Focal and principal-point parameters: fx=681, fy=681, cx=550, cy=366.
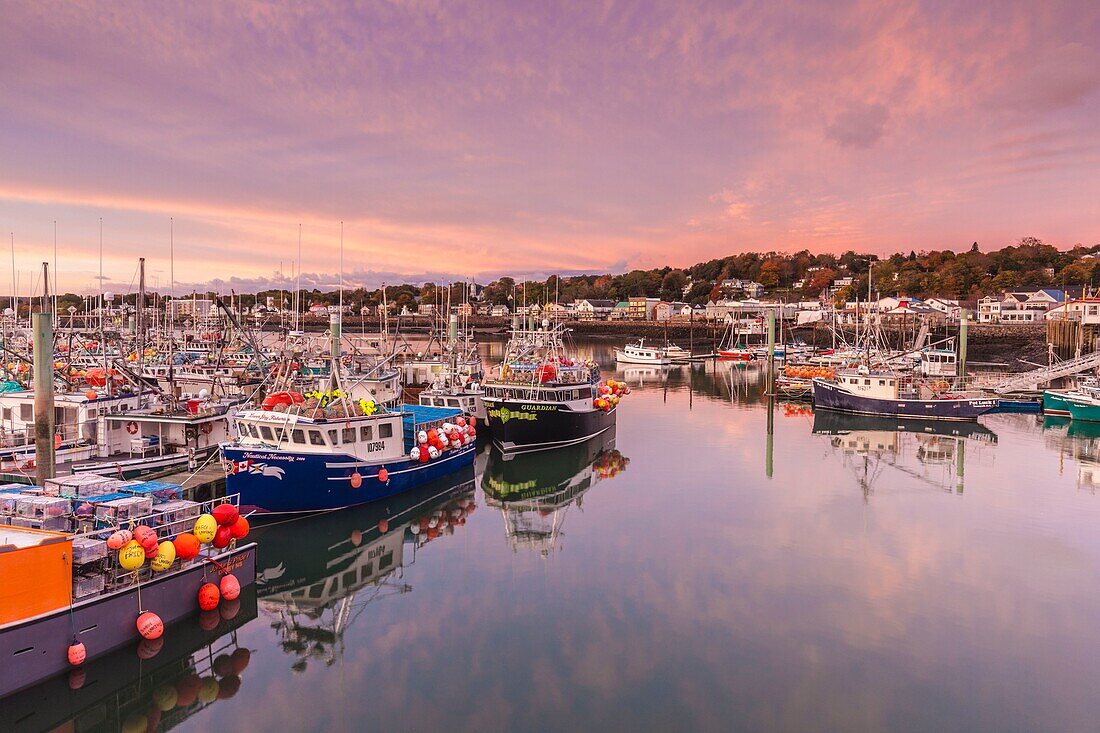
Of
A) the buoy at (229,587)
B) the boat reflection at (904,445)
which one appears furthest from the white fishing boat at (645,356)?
the buoy at (229,587)

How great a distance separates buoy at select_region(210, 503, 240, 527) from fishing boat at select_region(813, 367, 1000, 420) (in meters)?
38.1

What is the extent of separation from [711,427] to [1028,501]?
17303mm

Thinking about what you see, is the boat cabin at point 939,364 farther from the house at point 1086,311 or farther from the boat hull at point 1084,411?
the boat hull at point 1084,411

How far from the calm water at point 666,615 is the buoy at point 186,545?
65.9 inches

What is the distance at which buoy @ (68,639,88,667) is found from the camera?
10.8 metres

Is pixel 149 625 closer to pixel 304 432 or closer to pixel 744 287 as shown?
pixel 304 432

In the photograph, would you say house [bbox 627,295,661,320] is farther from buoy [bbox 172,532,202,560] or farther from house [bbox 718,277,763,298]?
buoy [bbox 172,532,202,560]


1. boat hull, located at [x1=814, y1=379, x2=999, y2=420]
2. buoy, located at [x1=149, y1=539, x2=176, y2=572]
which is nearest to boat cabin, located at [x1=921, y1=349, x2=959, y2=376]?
boat hull, located at [x1=814, y1=379, x2=999, y2=420]

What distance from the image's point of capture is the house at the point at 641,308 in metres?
160

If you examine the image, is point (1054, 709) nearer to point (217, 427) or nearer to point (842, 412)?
point (217, 427)

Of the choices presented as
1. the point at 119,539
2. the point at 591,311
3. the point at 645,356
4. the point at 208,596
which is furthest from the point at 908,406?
the point at 591,311

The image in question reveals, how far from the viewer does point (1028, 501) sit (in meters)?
23.7

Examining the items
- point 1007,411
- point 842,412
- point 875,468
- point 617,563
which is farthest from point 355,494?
point 1007,411

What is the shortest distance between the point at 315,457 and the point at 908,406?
35.4m
